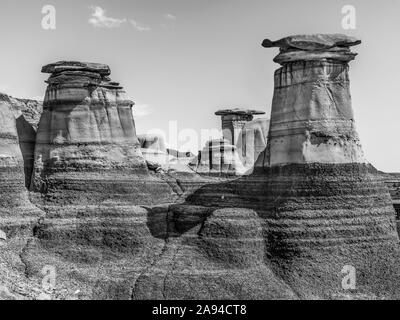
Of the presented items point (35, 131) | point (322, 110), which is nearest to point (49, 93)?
point (35, 131)

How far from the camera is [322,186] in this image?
32875 mm

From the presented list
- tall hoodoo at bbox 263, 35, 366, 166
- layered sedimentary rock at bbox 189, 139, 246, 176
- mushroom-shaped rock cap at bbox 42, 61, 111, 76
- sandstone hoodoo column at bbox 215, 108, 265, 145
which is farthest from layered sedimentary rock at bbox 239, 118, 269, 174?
tall hoodoo at bbox 263, 35, 366, 166

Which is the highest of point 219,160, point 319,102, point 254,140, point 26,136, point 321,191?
point 254,140

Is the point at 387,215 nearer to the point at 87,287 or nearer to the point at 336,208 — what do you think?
the point at 336,208

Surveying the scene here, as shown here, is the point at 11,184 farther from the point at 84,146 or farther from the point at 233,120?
the point at 233,120

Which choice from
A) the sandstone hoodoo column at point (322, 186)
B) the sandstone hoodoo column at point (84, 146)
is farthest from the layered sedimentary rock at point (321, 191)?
the sandstone hoodoo column at point (84, 146)

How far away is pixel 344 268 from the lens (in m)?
31.2

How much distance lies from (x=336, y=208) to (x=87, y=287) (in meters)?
13.3

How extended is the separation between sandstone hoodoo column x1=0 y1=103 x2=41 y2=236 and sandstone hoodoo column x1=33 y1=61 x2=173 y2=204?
1.51 m

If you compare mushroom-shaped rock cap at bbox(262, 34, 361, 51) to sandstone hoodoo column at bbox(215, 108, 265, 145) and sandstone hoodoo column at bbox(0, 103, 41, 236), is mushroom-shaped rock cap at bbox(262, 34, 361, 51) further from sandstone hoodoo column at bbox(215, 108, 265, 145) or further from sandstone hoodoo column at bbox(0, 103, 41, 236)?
sandstone hoodoo column at bbox(215, 108, 265, 145)

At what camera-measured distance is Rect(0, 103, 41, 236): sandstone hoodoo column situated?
36.1 metres

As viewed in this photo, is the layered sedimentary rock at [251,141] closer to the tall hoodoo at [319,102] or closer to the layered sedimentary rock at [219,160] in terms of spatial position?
the layered sedimentary rock at [219,160]

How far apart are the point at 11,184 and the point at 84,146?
5434 millimetres

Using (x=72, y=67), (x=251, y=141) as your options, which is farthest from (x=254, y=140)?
(x=72, y=67)
